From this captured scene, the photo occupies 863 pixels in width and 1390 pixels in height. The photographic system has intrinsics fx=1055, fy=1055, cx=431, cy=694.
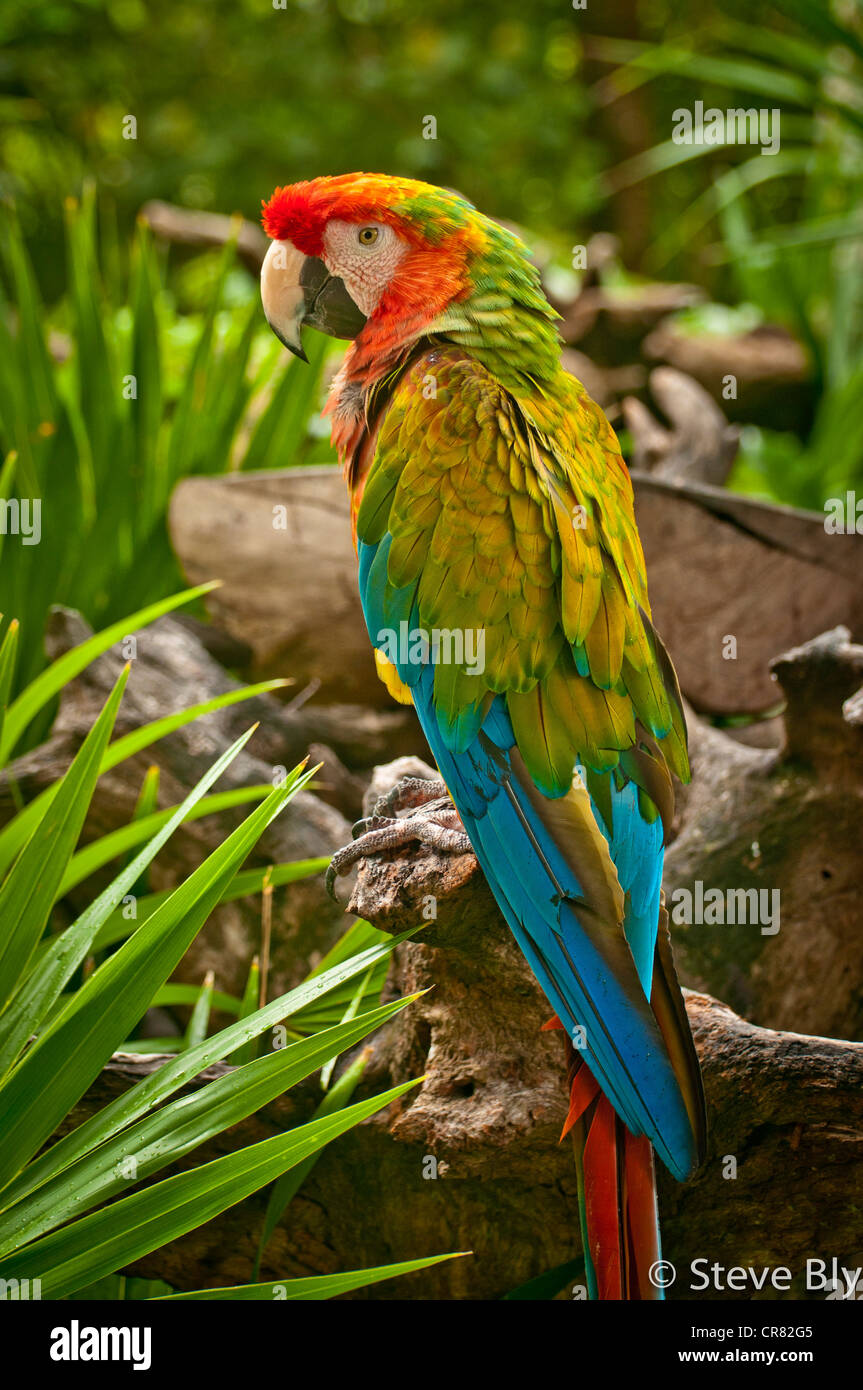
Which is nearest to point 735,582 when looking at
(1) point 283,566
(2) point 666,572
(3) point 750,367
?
(2) point 666,572

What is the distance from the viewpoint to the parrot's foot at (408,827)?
847mm

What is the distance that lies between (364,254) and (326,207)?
0.17 feet

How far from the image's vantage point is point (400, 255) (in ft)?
3.19

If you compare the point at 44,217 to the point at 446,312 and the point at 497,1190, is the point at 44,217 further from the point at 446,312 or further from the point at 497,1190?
the point at 497,1190

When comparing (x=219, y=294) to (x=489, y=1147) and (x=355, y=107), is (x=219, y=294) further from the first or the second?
(x=355, y=107)

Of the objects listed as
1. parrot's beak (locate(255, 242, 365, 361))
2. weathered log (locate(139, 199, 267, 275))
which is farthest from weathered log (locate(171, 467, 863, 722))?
weathered log (locate(139, 199, 267, 275))

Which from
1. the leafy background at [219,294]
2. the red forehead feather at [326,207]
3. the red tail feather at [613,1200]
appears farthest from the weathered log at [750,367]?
the red tail feather at [613,1200]

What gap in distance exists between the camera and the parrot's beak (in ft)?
3.37

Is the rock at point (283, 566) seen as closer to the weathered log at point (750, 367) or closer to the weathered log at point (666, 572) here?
the weathered log at point (666, 572)

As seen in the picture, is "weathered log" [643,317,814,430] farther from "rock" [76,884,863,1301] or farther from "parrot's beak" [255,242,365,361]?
"rock" [76,884,863,1301]

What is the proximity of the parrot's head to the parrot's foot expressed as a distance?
42cm

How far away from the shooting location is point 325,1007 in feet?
3.26

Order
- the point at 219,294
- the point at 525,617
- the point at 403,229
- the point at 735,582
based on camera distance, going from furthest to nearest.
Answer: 1. the point at 219,294
2. the point at 735,582
3. the point at 403,229
4. the point at 525,617

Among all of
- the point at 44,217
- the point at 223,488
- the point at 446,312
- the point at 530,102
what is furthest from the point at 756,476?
the point at 44,217
